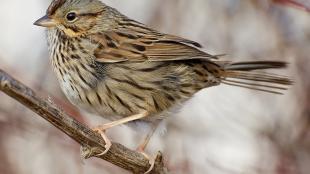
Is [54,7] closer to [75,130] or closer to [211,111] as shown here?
[75,130]

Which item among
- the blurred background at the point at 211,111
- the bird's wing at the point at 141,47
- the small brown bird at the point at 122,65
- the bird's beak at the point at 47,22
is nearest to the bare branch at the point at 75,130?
the small brown bird at the point at 122,65

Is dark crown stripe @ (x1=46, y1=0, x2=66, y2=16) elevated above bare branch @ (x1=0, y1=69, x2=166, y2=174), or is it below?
above

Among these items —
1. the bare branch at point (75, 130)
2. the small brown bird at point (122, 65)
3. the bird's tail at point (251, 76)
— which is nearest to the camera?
the bare branch at point (75, 130)

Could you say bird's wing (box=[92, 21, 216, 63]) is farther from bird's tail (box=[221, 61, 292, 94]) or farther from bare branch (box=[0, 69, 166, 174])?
bare branch (box=[0, 69, 166, 174])

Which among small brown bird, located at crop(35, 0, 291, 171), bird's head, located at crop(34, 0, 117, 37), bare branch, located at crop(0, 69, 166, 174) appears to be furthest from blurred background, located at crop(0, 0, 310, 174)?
bare branch, located at crop(0, 69, 166, 174)

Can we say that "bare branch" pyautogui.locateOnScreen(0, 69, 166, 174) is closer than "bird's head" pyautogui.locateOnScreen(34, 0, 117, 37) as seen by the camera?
Yes

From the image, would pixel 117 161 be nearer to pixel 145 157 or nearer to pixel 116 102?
pixel 145 157

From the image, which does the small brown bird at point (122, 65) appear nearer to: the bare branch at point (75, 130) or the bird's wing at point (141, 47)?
the bird's wing at point (141, 47)

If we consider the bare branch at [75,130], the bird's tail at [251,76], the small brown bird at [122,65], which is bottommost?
the bare branch at [75,130]

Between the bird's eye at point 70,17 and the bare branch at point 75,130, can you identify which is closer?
the bare branch at point 75,130
